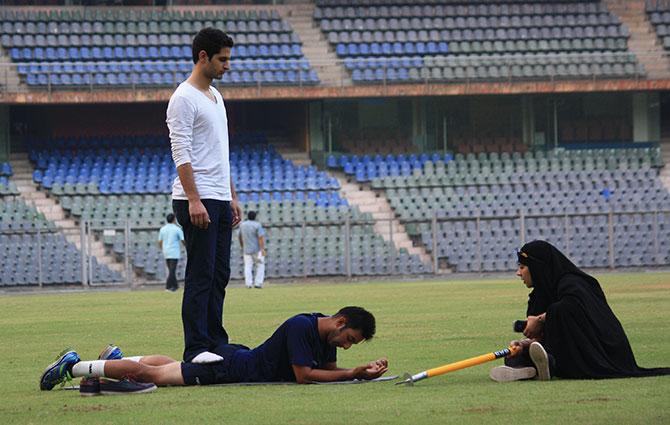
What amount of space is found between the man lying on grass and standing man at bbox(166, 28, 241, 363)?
0.16 m

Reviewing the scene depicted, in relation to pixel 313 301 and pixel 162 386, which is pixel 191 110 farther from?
pixel 313 301

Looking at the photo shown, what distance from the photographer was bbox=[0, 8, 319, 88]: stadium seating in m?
42.4

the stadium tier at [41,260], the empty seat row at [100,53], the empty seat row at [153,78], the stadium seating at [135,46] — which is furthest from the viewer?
the empty seat row at [100,53]

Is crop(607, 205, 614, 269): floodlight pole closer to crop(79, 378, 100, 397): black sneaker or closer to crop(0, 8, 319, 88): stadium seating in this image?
crop(0, 8, 319, 88): stadium seating

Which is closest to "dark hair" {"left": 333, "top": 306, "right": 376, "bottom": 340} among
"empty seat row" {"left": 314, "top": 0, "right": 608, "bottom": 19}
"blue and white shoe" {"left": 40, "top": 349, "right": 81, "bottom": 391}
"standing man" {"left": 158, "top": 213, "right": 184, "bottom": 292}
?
"blue and white shoe" {"left": 40, "top": 349, "right": 81, "bottom": 391}

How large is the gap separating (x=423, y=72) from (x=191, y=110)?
34.2 m

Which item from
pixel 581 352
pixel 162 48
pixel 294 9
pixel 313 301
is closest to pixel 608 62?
pixel 294 9

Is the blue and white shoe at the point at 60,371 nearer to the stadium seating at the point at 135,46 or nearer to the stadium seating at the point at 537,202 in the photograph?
the stadium seating at the point at 537,202

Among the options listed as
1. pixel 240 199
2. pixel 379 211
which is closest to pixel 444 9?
pixel 379 211

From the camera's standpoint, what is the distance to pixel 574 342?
9.94 m

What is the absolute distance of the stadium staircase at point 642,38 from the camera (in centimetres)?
4531

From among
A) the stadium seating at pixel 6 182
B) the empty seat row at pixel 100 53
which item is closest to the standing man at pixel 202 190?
the stadium seating at pixel 6 182

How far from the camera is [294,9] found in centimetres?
4831

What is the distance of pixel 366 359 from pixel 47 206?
29.3m
